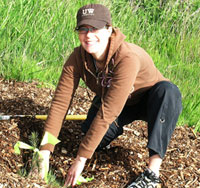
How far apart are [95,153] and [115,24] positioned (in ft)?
7.75

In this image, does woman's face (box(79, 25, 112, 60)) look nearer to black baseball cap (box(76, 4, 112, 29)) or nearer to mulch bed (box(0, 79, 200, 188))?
black baseball cap (box(76, 4, 112, 29))

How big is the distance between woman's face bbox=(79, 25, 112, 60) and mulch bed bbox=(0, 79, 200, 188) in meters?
0.53

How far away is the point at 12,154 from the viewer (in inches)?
101

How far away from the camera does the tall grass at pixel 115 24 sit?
11.7ft

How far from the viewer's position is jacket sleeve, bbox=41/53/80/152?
94.4 inches

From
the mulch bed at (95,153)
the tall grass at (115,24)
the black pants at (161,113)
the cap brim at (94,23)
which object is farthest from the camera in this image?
the tall grass at (115,24)

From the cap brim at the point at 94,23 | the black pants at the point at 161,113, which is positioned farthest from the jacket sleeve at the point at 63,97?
the black pants at the point at 161,113

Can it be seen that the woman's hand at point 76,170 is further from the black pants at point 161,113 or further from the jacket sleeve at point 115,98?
the black pants at point 161,113

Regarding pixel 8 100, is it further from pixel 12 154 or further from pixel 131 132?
pixel 131 132

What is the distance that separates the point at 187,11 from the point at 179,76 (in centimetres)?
154

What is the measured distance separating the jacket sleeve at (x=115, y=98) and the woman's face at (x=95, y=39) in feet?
0.51

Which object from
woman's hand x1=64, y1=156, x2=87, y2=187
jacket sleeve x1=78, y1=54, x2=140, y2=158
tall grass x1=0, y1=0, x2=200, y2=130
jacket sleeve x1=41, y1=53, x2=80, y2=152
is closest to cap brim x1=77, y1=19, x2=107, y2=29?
jacket sleeve x1=78, y1=54, x2=140, y2=158

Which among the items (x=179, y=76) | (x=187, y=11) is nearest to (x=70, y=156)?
(x=179, y=76)

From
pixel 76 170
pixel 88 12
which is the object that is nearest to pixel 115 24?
pixel 88 12
